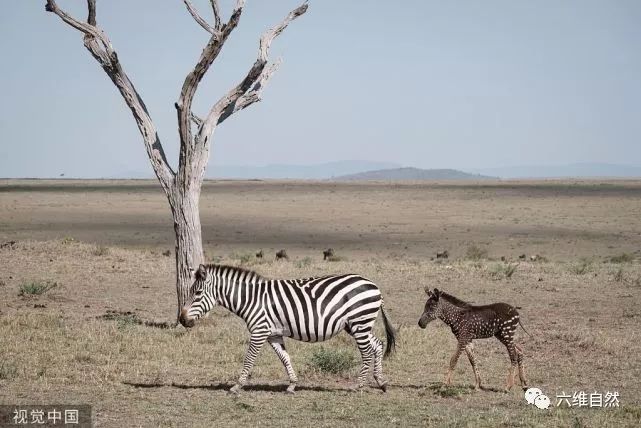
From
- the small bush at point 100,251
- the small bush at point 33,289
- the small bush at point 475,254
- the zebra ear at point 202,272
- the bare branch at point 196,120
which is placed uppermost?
the bare branch at point 196,120

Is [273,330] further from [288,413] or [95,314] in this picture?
[95,314]

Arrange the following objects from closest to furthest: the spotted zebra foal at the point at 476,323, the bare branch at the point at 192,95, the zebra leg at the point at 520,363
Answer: the spotted zebra foal at the point at 476,323
the zebra leg at the point at 520,363
the bare branch at the point at 192,95

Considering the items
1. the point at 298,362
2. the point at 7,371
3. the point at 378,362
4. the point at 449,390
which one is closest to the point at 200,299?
the point at 378,362

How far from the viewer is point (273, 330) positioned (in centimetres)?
1170

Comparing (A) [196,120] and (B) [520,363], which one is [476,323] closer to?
(B) [520,363]

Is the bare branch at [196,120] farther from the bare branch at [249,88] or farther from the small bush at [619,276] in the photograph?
Answer: the small bush at [619,276]

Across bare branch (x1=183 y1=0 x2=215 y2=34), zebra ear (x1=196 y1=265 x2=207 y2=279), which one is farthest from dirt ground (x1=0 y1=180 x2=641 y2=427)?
bare branch (x1=183 y1=0 x2=215 y2=34)

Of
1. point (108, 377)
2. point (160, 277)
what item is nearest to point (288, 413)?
point (108, 377)

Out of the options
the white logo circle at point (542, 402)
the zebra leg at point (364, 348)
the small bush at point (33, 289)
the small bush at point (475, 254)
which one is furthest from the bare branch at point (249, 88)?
the small bush at point (475, 254)

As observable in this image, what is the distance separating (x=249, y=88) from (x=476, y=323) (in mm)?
8524

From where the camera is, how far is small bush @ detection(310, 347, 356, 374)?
13000mm

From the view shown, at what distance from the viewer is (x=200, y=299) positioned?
11820 millimetres

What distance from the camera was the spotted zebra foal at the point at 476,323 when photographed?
11.7 metres

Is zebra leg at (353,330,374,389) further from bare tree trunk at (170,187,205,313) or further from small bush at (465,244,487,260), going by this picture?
small bush at (465,244,487,260)
